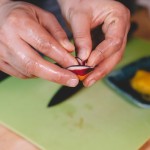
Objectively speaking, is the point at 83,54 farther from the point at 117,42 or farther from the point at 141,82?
the point at 141,82

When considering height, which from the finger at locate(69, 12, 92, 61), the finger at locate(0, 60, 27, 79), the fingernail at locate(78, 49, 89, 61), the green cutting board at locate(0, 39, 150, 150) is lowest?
the green cutting board at locate(0, 39, 150, 150)

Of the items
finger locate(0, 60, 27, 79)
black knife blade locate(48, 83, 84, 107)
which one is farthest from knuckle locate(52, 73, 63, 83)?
black knife blade locate(48, 83, 84, 107)

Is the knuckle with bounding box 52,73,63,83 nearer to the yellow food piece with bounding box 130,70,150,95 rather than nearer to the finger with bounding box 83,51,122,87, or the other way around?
the finger with bounding box 83,51,122,87

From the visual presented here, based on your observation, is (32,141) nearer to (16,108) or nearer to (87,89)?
(16,108)

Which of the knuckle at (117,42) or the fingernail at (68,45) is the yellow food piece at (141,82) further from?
the fingernail at (68,45)

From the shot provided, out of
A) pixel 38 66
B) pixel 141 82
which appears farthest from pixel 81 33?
pixel 141 82
